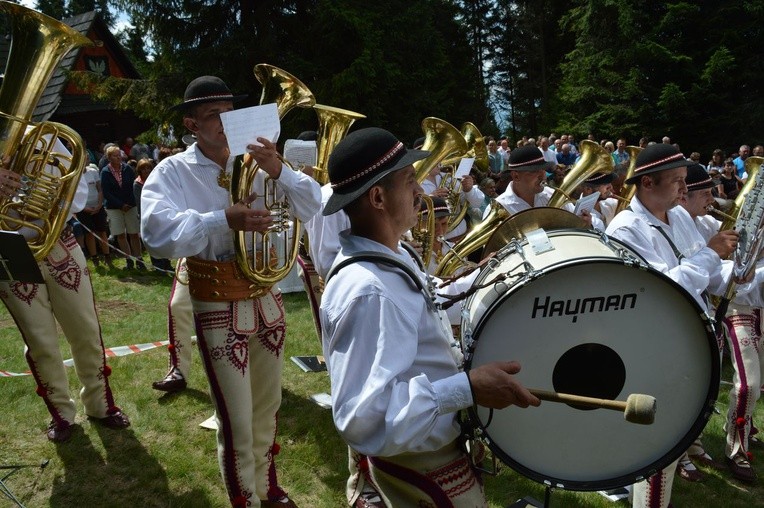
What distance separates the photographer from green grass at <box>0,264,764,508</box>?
12.9 ft

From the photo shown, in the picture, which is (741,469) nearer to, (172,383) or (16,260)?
(172,383)

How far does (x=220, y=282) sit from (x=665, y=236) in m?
2.60

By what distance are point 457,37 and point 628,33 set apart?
11341 mm

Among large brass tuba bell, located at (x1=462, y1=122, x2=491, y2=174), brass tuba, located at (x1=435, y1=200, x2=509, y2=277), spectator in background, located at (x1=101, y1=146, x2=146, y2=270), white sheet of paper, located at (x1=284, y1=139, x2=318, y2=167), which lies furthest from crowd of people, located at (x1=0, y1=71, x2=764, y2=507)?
spectator in background, located at (x1=101, y1=146, x2=146, y2=270)

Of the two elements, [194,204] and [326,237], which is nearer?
[194,204]

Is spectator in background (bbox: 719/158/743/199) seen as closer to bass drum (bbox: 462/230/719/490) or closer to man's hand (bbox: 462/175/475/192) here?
man's hand (bbox: 462/175/475/192)

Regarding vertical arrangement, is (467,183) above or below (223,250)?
below

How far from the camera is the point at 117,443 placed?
4.45 m

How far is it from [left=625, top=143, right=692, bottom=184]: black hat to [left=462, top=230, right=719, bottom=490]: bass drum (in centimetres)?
153

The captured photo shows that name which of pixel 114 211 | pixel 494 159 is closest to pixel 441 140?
pixel 114 211

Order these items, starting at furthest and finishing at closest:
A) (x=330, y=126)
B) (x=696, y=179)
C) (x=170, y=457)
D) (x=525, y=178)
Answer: (x=525, y=178) < (x=330, y=126) < (x=696, y=179) < (x=170, y=457)

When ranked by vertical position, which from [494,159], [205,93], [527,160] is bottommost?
[494,159]

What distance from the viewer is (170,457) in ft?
14.1

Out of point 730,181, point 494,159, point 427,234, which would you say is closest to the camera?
point 427,234
